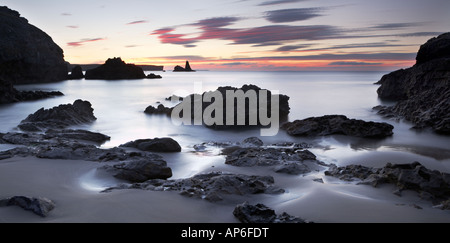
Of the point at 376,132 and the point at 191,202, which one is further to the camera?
the point at 376,132

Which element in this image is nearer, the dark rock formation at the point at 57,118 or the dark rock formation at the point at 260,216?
the dark rock formation at the point at 260,216

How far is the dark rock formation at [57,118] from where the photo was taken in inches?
430

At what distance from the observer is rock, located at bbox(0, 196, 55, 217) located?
12.5 ft

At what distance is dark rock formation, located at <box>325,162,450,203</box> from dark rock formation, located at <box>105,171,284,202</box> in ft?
5.47

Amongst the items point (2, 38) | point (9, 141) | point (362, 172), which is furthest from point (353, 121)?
point (2, 38)

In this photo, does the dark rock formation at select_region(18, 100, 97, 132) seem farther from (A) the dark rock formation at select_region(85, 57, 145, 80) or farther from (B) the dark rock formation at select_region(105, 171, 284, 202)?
(A) the dark rock formation at select_region(85, 57, 145, 80)

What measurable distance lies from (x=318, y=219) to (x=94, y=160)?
475cm

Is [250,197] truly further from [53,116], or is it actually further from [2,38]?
[2,38]

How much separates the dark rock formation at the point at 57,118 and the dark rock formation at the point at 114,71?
65.4 metres

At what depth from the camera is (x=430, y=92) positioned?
1359 cm

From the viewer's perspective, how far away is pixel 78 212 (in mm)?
3939

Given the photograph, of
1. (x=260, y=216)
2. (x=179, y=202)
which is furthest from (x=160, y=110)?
(x=260, y=216)

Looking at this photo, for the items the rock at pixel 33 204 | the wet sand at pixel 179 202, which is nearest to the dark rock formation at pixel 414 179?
the wet sand at pixel 179 202

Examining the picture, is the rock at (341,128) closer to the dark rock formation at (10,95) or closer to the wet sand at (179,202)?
the wet sand at (179,202)
